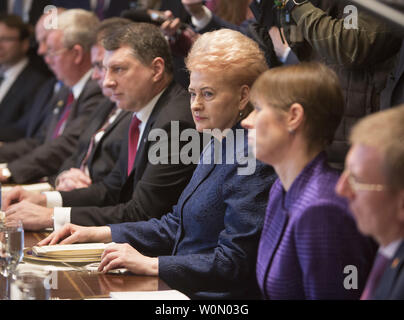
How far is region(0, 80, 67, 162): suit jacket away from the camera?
4.87m

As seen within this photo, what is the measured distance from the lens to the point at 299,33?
101 inches

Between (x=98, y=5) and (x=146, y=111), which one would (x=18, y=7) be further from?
(x=146, y=111)

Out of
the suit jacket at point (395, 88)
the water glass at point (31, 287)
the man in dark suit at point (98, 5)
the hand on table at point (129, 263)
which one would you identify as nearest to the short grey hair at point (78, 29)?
the man in dark suit at point (98, 5)

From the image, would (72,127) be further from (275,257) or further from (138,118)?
(275,257)

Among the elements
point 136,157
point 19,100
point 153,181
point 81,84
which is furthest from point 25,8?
point 153,181

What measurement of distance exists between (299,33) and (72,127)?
205 cm

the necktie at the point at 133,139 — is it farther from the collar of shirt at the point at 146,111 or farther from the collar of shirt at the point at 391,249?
the collar of shirt at the point at 391,249

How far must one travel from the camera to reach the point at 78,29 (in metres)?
4.59

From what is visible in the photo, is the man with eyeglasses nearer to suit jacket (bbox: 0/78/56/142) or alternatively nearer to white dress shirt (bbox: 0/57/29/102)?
suit jacket (bbox: 0/78/56/142)

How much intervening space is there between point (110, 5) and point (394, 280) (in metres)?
4.13

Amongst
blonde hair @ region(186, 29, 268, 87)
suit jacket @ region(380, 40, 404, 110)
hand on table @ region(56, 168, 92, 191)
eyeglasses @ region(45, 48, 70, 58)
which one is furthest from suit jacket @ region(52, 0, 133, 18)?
suit jacket @ region(380, 40, 404, 110)

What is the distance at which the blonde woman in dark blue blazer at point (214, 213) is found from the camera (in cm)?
203
